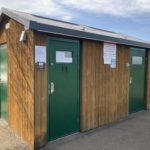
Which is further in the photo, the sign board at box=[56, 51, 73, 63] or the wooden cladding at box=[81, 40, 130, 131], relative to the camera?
the wooden cladding at box=[81, 40, 130, 131]

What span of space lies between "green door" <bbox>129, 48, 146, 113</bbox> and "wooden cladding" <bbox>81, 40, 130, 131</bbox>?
0.39 meters

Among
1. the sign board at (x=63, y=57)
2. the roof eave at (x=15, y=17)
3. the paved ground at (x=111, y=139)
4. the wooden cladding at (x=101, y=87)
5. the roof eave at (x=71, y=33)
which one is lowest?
the paved ground at (x=111, y=139)

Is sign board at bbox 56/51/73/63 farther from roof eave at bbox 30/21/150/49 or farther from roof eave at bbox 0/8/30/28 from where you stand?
roof eave at bbox 0/8/30/28

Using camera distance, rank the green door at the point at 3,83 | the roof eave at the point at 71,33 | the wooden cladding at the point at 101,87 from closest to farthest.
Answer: the roof eave at the point at 71,33, the wooden cladding at the point at 101,87, the green door at the point at 3,83

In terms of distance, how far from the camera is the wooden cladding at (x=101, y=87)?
16.5ft

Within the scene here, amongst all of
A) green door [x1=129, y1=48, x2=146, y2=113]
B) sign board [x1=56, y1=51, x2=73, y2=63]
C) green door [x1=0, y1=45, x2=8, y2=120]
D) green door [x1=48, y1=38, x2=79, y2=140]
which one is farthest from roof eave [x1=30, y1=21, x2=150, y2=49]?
green door [x1=0, y1=45, x2=8, y2=120]

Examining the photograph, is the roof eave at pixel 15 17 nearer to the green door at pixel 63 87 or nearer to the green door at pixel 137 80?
the green door at pixel 63 87

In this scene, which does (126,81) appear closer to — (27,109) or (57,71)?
(57,71)

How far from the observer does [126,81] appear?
638 centimetres

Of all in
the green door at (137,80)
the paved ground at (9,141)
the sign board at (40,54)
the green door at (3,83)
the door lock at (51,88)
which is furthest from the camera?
the green door at (137,80)

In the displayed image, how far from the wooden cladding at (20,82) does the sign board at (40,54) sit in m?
0.09

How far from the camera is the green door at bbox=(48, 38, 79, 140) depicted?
4371 mm

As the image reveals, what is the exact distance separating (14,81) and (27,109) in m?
0.90

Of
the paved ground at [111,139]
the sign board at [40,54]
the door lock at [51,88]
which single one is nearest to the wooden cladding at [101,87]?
the paved ground at [111,139]
